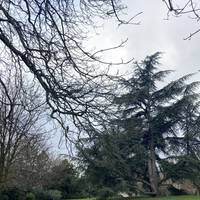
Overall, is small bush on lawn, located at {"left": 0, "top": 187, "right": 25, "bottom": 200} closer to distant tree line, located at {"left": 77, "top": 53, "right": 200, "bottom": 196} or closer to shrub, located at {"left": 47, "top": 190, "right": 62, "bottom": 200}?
shrub, located at {"left": 47, "top": 190, "right": 62, "bottom": 200}

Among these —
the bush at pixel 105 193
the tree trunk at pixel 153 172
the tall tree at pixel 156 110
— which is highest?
the tall tree at pixel 156 110

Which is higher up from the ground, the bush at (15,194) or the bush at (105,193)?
the bush at (15,194)

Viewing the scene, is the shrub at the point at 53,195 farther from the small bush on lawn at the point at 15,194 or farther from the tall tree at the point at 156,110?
the tall tree at the point at 156,110

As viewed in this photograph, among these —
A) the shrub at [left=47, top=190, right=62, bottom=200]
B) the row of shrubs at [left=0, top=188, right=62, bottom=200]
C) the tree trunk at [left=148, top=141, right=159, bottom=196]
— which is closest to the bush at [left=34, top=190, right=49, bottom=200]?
the row of shrubs at [left=0, top=188, right=62, bottom=200]

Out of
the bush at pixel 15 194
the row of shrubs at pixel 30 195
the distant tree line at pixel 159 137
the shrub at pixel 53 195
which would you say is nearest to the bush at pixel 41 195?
the row of shrubs at pixel 30 195

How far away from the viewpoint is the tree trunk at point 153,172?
26797 mm

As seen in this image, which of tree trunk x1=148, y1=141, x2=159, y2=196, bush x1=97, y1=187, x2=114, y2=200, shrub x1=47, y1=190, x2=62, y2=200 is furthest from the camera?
shrub x1=47, y1=190, x2=62, y2=200

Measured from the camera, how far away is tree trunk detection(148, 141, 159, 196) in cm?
2680

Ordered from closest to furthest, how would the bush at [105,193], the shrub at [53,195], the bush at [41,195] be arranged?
1. the bush at [105,193]
2. the bush at [41,195]
3. the shrub at [53,195]

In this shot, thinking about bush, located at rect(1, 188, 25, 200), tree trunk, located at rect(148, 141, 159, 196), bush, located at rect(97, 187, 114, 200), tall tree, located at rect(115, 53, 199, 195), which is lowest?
bush, located at rect(97, 187, 114, 200)

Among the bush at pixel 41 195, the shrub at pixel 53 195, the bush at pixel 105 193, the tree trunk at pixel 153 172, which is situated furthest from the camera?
the shrub at pixel 53 195

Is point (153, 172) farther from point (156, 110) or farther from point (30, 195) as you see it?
point (30, 195)

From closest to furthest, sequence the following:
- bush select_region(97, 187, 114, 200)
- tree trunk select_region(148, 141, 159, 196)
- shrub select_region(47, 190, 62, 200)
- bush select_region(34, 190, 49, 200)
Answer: bush select_region(97, 187, 114, 200), tree trunk select_region(148, 141, 159, 196), bush select_region(34, 190, 49, 200), shrub select_region(47, 190, 62, 200)

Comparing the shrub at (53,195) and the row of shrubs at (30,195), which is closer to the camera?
the row of shrubs at (30,195)
